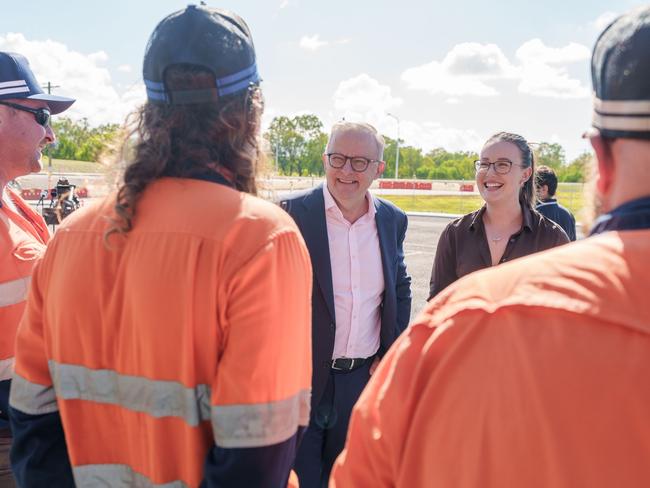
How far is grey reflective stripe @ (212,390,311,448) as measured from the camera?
1288mm

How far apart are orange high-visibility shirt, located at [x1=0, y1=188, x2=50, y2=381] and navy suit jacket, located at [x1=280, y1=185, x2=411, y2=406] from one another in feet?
4.60

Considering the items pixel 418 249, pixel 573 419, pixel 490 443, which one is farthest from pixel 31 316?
pixel 418 249

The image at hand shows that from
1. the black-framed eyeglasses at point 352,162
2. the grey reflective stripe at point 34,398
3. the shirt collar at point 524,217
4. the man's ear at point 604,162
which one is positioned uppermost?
the man's ear at point 604,162

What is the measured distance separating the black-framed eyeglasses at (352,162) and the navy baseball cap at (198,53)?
1.90m

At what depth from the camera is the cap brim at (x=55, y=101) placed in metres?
2.66

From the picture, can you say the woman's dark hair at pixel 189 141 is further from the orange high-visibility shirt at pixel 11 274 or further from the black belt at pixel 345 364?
the black belt at pixel 345 364

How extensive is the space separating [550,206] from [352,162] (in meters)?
2.60

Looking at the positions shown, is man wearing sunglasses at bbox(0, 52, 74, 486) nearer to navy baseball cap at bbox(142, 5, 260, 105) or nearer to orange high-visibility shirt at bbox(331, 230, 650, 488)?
navy baseball cap at bbox(142, 5, 260, 105)

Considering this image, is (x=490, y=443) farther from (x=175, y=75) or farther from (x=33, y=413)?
(x=33, y=413)

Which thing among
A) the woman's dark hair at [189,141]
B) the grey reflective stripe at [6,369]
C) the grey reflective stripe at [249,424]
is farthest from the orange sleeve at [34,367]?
the grey reflective stripe at [6,369]

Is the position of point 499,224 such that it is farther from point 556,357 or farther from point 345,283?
point 556,357

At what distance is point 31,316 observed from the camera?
159 centimetres

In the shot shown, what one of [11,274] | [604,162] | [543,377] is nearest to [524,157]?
[604,162]

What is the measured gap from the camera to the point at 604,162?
920 mm
